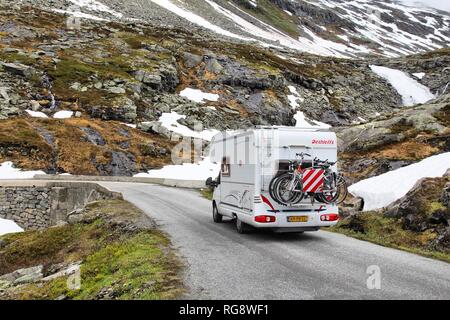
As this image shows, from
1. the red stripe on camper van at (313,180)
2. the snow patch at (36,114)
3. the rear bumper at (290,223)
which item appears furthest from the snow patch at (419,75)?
the red stripe on camper van at (313,180)

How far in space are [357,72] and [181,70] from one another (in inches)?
1527

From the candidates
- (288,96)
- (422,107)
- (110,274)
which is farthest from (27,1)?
(110,274)

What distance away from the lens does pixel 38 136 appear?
39188mm

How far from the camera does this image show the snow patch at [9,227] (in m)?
24.4

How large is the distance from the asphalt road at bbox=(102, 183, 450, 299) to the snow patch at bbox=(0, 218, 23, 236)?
13.6 m

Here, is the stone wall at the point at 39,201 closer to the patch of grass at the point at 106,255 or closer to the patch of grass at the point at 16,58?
the patch of grass at the point at 106,255

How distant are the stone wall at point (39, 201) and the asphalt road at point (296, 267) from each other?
13682 mm

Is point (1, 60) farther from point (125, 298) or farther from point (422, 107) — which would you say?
point (125, 298)

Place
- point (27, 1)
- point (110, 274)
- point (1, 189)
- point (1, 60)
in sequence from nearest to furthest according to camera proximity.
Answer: point (110, 274) → point (1, 189) → point (1, 60) → point (27, 1)

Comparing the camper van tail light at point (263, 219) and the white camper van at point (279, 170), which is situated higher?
the white camper van at point (279, 170)

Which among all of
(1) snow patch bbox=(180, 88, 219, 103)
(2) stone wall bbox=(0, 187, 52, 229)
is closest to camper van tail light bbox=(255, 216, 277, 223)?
(2) stone wall bbox=(0, 187, 52, 229)

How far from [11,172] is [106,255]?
25794 millimetres

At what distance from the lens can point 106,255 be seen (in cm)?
1246

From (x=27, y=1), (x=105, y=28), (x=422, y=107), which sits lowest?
(x=422, y=107)
